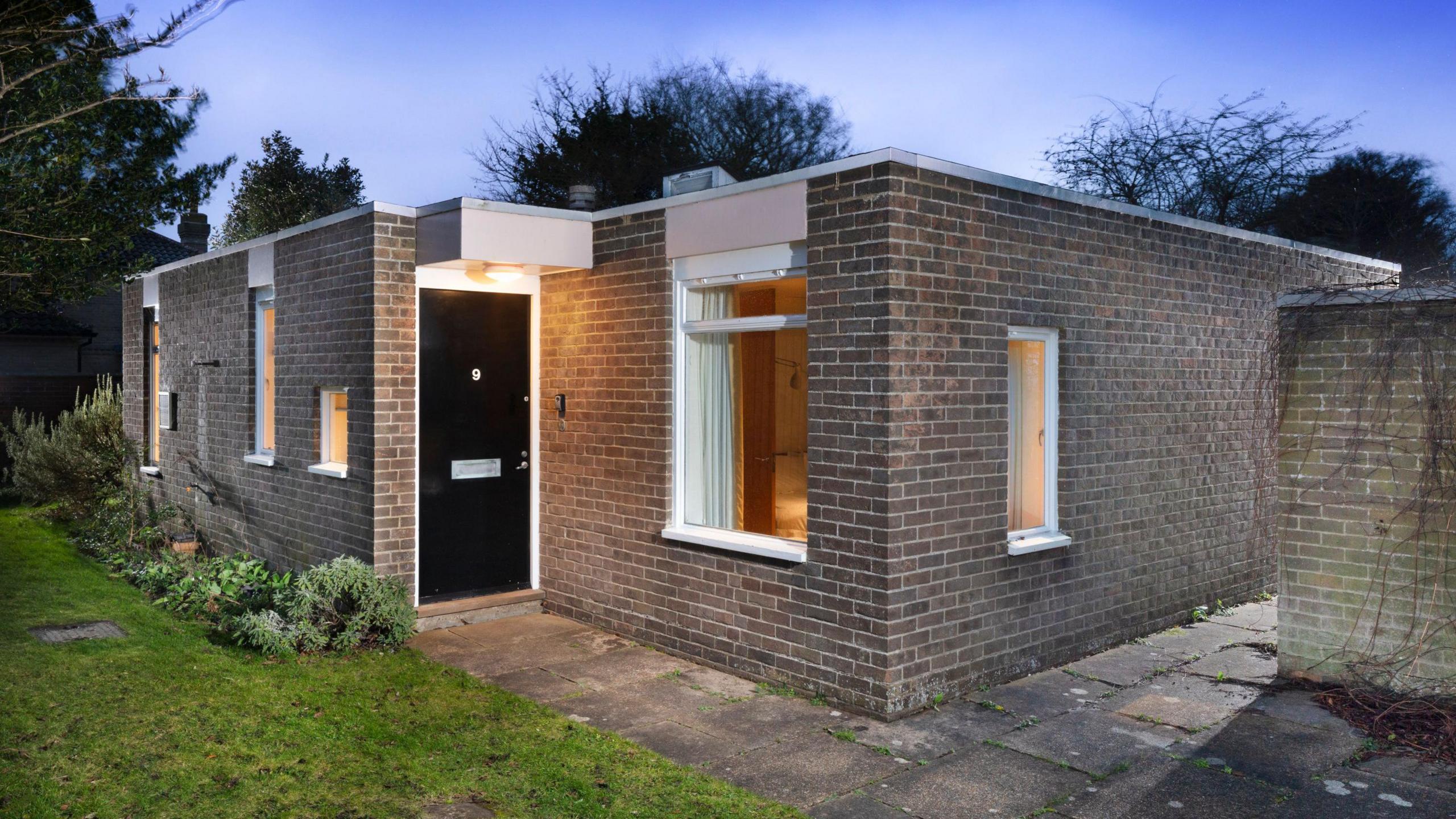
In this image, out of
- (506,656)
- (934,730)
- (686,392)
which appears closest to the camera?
(934,730)

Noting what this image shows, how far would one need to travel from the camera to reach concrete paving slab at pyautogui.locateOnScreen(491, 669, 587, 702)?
6179 mm

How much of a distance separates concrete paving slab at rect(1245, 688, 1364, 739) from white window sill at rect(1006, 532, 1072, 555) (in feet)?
4.70

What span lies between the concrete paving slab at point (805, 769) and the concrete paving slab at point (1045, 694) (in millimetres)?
1180

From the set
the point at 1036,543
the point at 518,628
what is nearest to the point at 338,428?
the point at 518,628

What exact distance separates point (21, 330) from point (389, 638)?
22.4m

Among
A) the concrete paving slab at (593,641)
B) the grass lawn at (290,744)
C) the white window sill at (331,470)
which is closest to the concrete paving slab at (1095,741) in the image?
the grass lawn at (290,744)

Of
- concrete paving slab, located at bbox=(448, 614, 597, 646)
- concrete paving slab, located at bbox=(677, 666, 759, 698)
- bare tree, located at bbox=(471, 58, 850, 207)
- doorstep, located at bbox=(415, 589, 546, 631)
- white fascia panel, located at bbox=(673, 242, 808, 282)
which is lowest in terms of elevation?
concrete paving slab, located at bbox=(677, 666, 759, 698)

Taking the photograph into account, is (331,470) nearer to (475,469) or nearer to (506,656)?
(475,469)

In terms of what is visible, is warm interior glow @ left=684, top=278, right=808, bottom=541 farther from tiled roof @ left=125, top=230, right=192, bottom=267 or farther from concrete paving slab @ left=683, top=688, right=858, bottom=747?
tiled roof @ left=125, top=230, right=192, bottom=267

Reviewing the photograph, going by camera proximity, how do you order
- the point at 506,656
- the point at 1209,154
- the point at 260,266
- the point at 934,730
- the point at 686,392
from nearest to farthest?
the point at 934,730
the point at 506,656
the point at 686,392
the point at 260,266
the point at 1209,154

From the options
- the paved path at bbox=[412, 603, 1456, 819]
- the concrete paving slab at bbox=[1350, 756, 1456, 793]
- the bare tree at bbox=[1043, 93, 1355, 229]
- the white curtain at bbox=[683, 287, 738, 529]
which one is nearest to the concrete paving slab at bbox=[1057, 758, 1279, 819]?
the paved path at bbox=[412, 603, 1456, 819]

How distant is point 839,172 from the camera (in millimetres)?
5902

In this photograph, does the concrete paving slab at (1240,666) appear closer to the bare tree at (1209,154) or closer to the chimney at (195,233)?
the bare tree at (1209,154)

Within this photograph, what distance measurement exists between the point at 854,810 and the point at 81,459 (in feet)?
40.0
